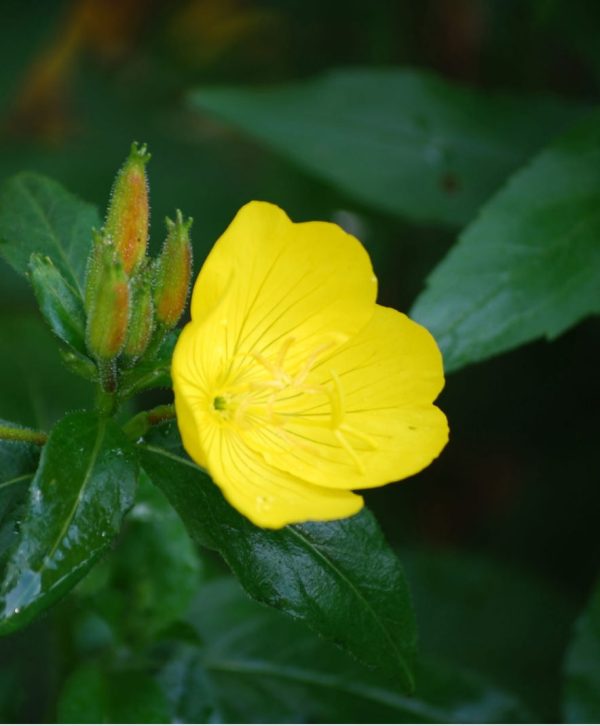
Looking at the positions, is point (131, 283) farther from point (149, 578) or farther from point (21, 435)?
point (149, 578)

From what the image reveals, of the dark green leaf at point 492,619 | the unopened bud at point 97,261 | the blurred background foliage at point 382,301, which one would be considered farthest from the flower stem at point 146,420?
the dark green leaf at point 492,619

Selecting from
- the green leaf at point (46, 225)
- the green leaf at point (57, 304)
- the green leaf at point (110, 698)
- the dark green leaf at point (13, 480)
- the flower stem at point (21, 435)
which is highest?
the green leaf at point (57, 304)

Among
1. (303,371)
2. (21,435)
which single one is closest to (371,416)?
(303,371)

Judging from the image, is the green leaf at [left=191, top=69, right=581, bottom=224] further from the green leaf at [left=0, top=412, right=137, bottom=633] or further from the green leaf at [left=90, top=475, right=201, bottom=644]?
the green leaf at [left=0, top=412, right=137, bottom=633]

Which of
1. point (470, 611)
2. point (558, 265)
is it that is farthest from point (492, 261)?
point (470, 611)

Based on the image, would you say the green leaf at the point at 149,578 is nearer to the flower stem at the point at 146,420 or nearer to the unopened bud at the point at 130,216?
the flower stem at the point at 146,420
